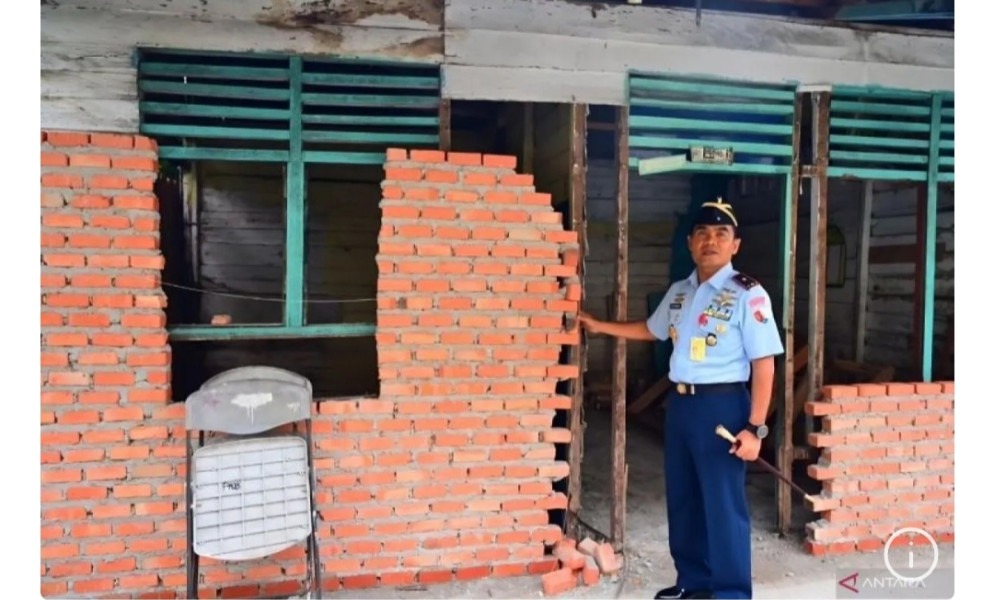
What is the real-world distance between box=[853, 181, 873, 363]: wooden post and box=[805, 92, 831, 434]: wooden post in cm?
207

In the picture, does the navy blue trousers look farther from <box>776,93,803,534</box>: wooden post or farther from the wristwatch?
<box>776,93,803,534</box>: wooden post

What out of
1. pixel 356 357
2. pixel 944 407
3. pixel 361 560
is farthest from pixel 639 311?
pixel 361 560

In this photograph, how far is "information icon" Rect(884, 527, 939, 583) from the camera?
153 inches

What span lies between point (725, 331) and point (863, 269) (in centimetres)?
350

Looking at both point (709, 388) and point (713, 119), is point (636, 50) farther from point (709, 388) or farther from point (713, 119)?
point (709, 388)

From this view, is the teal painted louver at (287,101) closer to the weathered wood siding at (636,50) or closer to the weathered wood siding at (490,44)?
the weathered wood siding at (490,44)

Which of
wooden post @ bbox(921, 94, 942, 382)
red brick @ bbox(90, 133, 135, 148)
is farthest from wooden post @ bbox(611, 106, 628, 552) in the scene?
red brick @ bbox(90, 133, 135, 148)

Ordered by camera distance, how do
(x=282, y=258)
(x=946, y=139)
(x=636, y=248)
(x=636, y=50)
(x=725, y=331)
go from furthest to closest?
(x=636, y=248), (x=282, y=258), (x=946, y=139), (x=636, y=50), (x=725, y=331)

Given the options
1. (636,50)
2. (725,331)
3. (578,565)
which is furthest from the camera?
(636,50)

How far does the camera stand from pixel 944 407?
4164 millimetres

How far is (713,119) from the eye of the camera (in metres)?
3.97

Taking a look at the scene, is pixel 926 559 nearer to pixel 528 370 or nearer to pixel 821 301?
pixel 821 301

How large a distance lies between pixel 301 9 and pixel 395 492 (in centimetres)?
265

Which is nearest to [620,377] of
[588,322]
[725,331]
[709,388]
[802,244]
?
[588,322]
